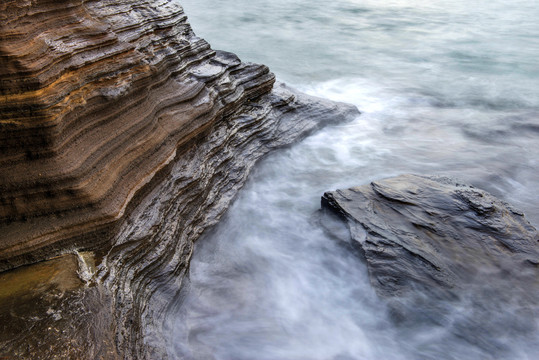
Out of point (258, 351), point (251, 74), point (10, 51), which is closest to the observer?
point (10, 51)

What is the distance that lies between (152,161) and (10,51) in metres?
1.54

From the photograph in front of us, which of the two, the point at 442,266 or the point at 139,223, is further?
the point at 442,266

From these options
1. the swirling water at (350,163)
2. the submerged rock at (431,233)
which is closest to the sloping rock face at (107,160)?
the swirling water at (350,163)

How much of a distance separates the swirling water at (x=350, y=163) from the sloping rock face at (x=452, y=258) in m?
0.09

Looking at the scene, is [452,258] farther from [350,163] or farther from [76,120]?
[76,120]

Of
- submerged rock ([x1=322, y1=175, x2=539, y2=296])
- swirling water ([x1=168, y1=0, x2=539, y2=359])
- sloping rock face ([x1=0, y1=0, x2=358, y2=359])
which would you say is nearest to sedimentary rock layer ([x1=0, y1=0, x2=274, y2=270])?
sloping rock face ([x1=0, y1=0, x2=358, y2=359])

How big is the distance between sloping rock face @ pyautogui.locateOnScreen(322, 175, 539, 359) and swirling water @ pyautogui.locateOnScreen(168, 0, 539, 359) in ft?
0.31

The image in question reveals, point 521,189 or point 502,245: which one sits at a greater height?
point 502,245

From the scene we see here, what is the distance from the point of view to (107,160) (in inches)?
151

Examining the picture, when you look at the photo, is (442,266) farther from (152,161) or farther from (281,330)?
(152,161)

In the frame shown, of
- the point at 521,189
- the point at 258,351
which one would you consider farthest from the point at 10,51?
the point at 521,189

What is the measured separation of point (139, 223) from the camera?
397cm

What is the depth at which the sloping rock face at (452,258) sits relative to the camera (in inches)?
158

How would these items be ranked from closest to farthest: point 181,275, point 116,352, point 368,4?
point 116,352
point 181,275
point 368,4
